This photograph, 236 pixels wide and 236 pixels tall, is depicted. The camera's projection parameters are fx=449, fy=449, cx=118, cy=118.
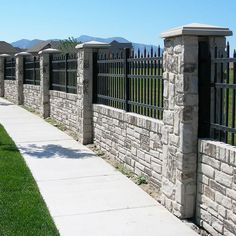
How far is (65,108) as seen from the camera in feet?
44.2

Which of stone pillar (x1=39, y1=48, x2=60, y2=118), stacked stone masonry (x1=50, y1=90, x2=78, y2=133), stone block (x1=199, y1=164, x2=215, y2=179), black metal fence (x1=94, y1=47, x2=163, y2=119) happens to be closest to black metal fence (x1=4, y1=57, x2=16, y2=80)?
stone pillar (x1=39, y1=48, x2=60, y2=118)

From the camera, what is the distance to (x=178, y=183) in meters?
5.71

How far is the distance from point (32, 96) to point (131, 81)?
36.8ft

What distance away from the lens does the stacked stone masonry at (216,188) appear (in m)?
4.80

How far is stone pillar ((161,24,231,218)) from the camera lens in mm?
5551

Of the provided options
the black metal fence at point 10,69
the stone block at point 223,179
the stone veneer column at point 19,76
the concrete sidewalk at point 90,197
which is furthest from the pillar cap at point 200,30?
the black metal fence at point 10,69

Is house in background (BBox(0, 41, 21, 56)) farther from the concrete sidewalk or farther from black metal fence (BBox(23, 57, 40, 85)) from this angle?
the concrete sidewalk

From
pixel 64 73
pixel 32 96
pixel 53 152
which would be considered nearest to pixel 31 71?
pixel 32 96

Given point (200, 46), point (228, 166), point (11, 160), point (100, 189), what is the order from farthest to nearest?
point (11, 160) → point (100, 189) → point (200, 46) → point (228, 166)

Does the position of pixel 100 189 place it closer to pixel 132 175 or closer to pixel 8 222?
pixel 132 175

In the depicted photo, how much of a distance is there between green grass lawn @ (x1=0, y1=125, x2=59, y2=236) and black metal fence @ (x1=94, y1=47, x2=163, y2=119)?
7.32 feet

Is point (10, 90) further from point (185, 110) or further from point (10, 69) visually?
point (185, 110)

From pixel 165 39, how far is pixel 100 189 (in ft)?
8.22

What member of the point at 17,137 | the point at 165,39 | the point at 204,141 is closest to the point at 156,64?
the point at 165,39
